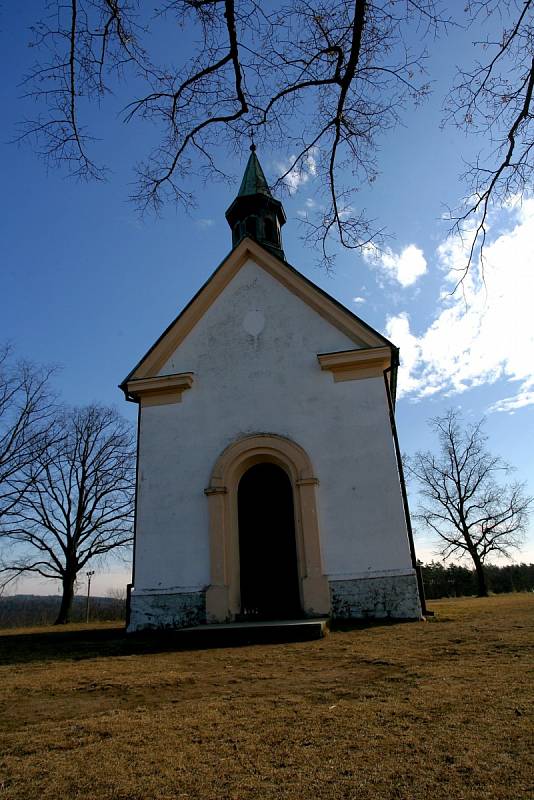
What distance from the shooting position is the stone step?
811 centimetres

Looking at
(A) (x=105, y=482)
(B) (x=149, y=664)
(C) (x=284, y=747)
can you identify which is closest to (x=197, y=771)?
(C) (x=284, y=747)

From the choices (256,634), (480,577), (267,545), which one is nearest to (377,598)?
(267,545)

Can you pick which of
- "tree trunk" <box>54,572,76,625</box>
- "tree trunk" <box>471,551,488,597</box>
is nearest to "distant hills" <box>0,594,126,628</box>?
"tree trunk" <box>54,572,76,625</box>

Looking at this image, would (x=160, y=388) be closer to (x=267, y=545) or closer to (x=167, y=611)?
(x=267, y=545)

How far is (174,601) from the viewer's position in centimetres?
1080

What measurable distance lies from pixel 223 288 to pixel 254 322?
4.62 ft

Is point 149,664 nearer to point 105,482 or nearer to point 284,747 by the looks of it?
point 284,747

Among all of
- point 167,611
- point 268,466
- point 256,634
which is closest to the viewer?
point 256,634

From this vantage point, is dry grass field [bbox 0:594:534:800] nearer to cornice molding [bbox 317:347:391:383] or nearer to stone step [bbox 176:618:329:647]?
stone step [bbox 176:618:329:647]

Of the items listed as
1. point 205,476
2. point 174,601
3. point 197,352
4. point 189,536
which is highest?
point 197,352

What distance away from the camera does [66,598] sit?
1133 inches

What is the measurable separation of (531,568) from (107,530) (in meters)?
35.2

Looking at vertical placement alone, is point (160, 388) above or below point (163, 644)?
above

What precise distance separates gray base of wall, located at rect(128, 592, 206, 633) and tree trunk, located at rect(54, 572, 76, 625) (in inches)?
794
